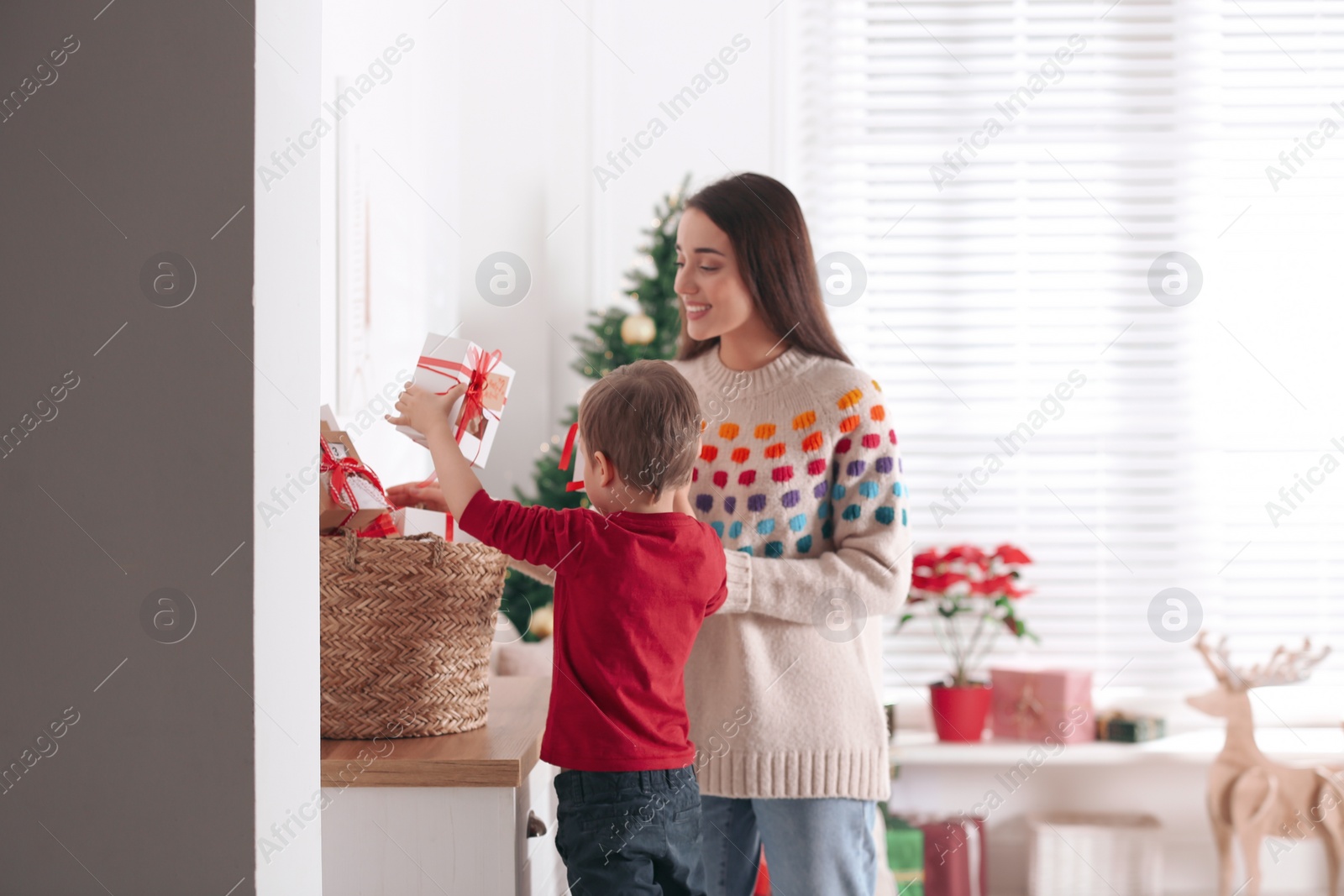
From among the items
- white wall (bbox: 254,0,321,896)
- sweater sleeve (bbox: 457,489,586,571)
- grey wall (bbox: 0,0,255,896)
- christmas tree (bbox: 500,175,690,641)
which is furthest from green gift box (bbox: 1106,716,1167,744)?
grey wall (bbox: 0,0,255,896)

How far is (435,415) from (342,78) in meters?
1.05

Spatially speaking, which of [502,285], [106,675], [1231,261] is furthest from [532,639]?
[1231,261]

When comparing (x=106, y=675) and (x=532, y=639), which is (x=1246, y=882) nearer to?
(x=532, y=639)

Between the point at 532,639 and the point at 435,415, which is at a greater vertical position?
the point at 435,415

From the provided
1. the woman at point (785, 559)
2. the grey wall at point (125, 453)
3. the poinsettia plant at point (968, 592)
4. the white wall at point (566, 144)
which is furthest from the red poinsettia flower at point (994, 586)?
the grey wall at point (125, 453)

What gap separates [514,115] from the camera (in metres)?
3.09

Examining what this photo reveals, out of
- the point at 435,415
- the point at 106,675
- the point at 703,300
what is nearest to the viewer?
the point at 106,675

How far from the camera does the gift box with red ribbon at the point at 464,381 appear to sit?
3.59 ft

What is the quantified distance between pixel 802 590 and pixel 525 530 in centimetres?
38

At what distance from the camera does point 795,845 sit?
4.13ft

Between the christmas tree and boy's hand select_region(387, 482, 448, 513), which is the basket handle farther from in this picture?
the christmas tree

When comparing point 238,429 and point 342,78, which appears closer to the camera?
point 238,429

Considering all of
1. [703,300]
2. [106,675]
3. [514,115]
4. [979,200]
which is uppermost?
[514,115]

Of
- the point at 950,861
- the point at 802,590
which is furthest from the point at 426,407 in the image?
the point at 950,861
